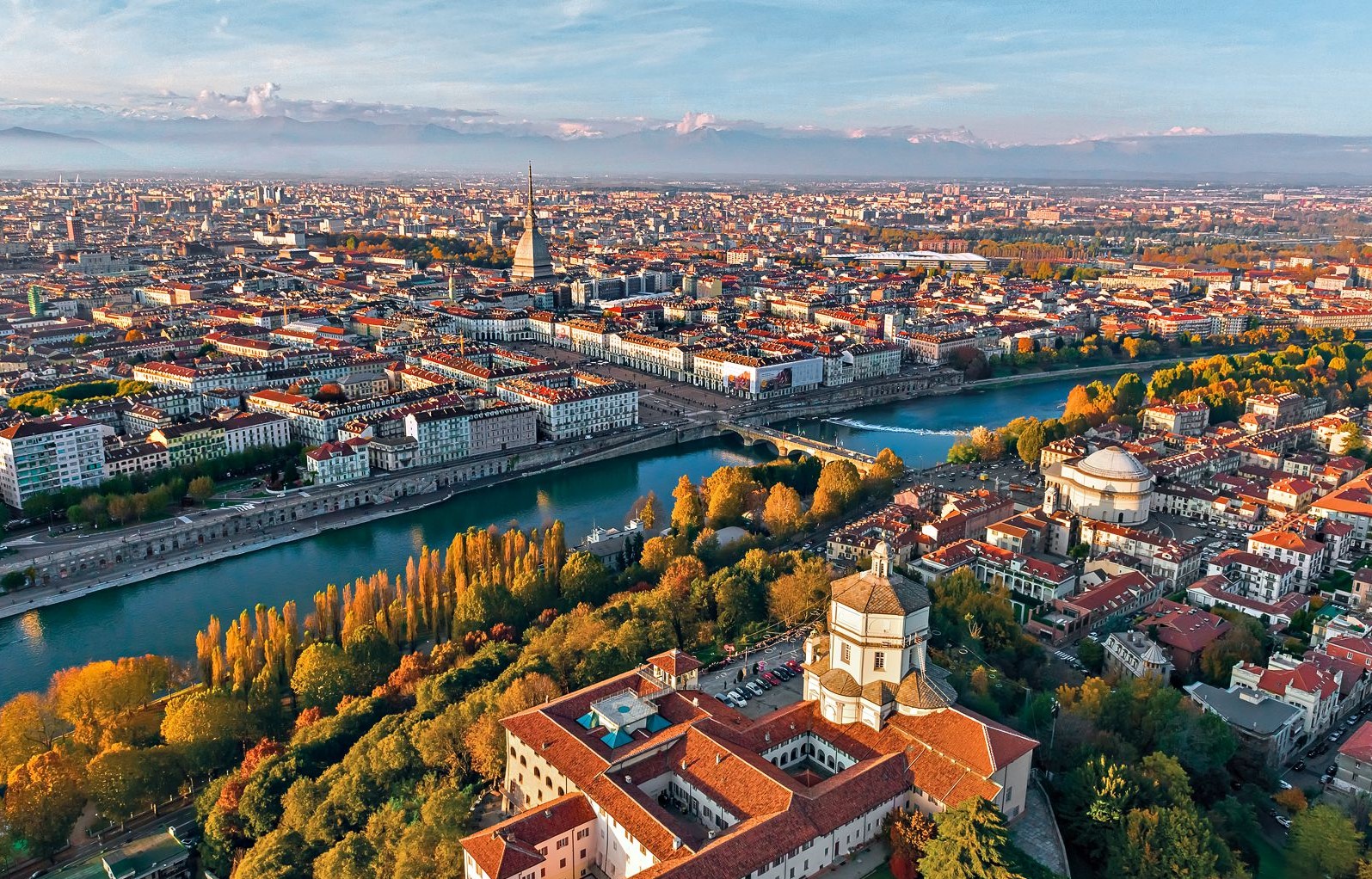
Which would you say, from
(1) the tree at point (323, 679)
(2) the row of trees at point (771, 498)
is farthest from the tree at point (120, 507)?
(2) the row of trees at point (771, 498)

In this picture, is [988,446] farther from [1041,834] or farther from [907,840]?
[907,840]

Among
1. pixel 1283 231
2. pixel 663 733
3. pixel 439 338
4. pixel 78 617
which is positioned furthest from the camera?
pixel 1283 231

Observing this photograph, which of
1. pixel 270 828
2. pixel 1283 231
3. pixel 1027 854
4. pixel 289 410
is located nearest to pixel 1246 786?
pixel 1027 854

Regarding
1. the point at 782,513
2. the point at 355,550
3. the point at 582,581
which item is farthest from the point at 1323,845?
the point at 355,550

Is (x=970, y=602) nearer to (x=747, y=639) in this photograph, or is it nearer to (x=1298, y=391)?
(x=747, y=639)

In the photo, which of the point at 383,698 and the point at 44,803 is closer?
the point at 44,803

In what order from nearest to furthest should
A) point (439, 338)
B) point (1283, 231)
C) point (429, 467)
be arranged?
point (429, 467)
point (439, 338)
point (1283, 231)
